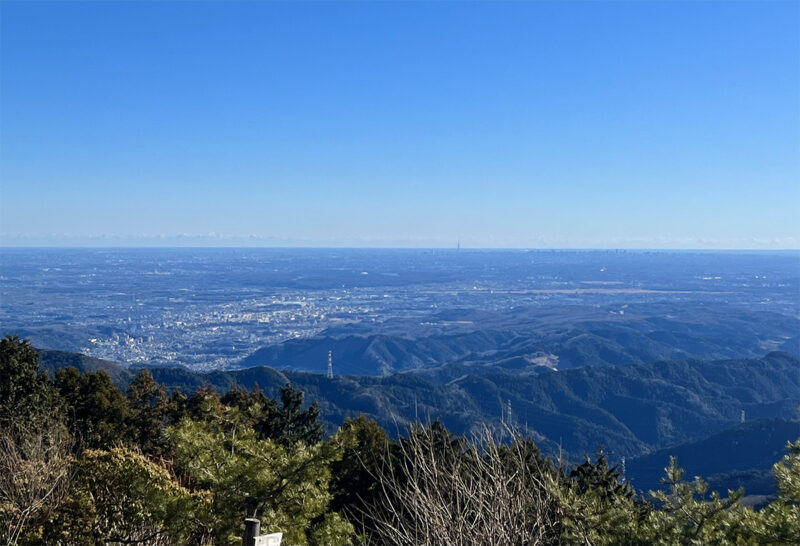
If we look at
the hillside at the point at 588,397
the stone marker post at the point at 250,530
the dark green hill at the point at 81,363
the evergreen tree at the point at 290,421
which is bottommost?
the hillside at the point at 588,397

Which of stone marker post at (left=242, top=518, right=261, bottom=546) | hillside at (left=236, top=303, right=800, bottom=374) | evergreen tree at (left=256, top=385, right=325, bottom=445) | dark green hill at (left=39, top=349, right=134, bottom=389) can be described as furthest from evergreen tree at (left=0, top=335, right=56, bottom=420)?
hillside at (left=236, top=303, right=800, bottom=374)

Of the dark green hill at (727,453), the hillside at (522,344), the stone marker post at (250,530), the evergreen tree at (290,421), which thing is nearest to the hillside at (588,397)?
the dark green hill at (727,453)

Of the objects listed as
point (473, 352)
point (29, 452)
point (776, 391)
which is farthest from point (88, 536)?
point (473, 352)

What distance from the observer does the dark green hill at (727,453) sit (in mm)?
73875

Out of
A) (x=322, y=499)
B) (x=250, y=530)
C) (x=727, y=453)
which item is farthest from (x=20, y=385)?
(x=727, y=453)

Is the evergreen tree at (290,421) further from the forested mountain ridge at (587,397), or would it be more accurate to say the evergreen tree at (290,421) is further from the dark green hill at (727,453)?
the dark green hill at (727,453)

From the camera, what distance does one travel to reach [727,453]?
259ft

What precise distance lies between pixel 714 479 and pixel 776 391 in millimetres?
65671

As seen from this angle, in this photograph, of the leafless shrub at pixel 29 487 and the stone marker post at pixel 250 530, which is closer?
the stone marker post at pixel 250 530

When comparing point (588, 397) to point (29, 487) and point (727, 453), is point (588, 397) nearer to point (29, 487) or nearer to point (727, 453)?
point (727, 453)

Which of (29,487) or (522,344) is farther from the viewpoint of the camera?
(522,344)

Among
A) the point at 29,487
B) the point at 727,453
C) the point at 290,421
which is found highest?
the point at 29,487

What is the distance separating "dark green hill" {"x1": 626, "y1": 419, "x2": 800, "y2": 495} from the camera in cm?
7388

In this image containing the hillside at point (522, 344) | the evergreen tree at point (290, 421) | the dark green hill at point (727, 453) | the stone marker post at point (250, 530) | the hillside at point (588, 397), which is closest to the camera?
the stone marker post at point (250, 530)
